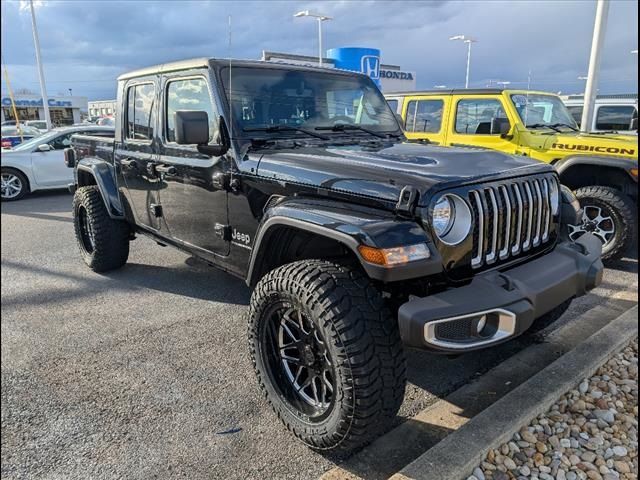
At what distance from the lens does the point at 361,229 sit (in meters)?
2.18

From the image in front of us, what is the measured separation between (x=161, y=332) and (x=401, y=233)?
2286 mm

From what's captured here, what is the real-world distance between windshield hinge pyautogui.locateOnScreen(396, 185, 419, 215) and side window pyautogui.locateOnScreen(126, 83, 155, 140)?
246cm

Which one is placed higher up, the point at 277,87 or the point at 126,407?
the point at 277,87

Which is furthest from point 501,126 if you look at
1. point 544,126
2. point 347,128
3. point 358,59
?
point 358,59

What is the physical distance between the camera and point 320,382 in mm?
2486

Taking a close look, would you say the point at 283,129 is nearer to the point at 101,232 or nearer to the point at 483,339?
the point at 483,339

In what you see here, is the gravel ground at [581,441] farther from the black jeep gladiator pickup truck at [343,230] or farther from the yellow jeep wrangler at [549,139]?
the yellow jeep wrangler at [549,139]

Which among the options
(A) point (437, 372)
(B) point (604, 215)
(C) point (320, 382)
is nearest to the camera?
(C) point (320, 382)

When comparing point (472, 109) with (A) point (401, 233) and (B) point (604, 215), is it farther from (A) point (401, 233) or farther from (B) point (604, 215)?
(A) point (401, 233)

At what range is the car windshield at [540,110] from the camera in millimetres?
6133

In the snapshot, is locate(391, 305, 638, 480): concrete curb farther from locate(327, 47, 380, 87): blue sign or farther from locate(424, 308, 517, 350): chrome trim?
locate(327, 47, 380, 87): blue sign

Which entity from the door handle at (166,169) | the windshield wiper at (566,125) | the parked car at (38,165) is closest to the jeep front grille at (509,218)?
the door handle at (166,169)

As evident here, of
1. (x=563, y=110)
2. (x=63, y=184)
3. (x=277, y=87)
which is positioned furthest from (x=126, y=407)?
(x=63, y=184)

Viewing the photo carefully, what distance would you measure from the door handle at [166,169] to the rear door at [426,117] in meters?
3.77
